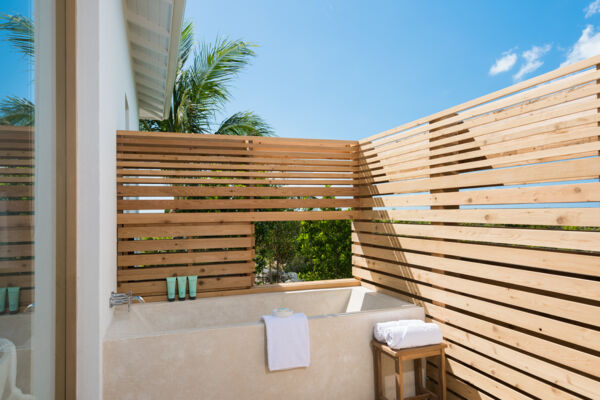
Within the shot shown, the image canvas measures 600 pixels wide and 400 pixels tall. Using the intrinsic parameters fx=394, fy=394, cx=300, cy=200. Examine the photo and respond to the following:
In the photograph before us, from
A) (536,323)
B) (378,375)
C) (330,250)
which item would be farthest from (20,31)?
(330,250)

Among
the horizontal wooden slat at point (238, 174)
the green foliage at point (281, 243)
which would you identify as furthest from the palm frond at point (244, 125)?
the horizontal wooden slat at point (238, 174)

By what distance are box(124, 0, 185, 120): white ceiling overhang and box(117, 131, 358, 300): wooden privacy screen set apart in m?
1.00

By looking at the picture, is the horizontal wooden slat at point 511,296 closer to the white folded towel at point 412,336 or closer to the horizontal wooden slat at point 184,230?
the white folded towel at point 412,336

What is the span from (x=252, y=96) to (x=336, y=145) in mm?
13414

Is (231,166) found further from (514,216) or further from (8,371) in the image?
(8,371)

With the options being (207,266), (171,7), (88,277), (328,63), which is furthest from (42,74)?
(328,63)

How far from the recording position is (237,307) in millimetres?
3725

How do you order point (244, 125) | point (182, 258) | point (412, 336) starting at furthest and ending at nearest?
point (244, 125)
point (182, 258)
point (412, 336)

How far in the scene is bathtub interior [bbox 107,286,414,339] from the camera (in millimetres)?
3332

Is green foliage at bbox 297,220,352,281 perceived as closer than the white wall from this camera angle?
No

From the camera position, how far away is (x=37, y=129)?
1534 millimetres

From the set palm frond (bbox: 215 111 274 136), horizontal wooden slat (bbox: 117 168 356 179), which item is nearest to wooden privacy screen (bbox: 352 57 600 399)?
horizontal wooden slat (bbox: 117 168 356 179)

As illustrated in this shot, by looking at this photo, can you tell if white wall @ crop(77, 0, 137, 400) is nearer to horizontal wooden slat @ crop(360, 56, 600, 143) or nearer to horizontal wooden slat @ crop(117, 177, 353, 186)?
horizontal wooden slat @ crop(117, 177, 353, 186)

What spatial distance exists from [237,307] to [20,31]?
2.90 m
